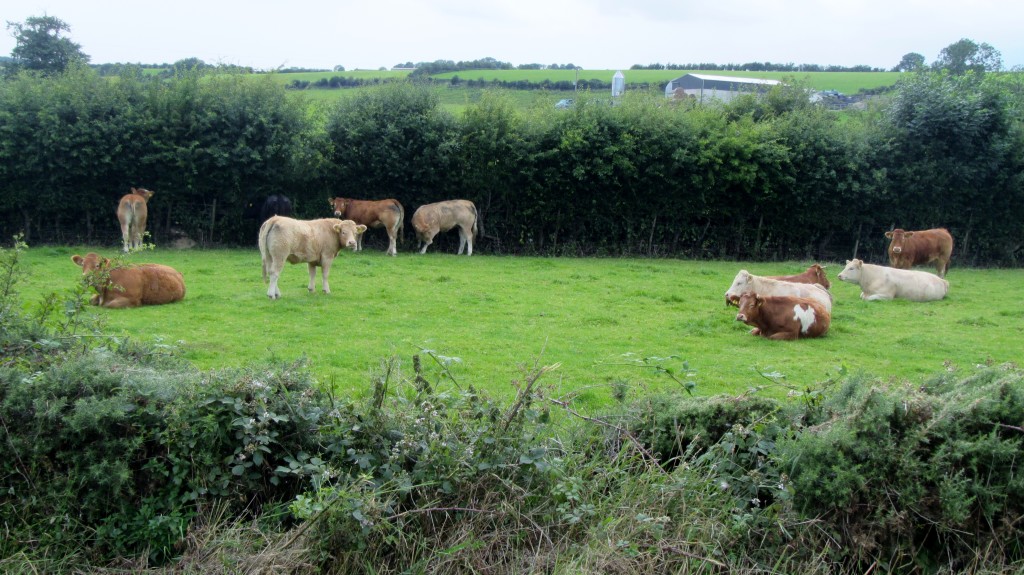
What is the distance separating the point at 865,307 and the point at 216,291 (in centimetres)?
1114

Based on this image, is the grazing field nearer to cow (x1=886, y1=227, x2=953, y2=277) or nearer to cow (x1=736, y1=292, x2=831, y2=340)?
cow (x1=736, y1=292, x2=831, y2=340)

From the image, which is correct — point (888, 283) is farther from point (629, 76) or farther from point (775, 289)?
point (629, 76)

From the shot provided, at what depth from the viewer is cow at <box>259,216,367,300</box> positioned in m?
12.8

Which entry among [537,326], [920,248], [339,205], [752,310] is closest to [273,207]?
[339,205]

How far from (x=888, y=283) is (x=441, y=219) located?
10590 millimetres

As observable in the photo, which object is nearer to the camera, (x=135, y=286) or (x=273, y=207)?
(x=135, y=286)

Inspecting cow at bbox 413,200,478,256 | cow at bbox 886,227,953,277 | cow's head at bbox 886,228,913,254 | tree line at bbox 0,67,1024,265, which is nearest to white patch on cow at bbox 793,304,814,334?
cow's head at bbox 886,228,913,254

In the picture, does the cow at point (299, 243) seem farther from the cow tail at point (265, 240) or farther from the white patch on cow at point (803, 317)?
the white patch on cow at point (803, 317)

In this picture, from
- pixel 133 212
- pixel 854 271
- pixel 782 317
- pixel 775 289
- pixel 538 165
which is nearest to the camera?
pixel 782 317

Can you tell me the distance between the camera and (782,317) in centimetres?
1084

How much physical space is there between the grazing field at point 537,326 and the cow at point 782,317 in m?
0.24

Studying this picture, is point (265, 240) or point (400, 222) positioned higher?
point (265, 240)

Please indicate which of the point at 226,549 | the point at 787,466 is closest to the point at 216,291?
the point at 226,549

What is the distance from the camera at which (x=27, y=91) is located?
19031 mm
